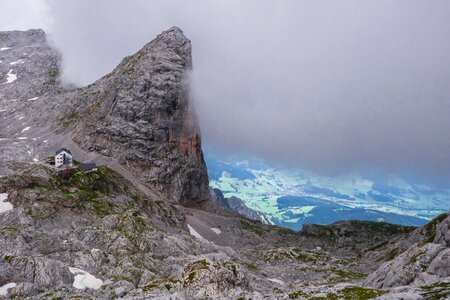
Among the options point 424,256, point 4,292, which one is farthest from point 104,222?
point 424,256

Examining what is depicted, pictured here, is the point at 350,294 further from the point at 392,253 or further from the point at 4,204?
the point at 392,253

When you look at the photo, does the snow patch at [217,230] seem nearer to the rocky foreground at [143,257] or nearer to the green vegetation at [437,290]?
the rocky foreground at [143,257]

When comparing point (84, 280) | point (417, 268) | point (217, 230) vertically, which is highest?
point (217, 230)

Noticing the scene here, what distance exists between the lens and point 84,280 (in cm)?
8844

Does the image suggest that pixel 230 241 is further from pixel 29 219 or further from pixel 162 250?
pixel 29 219

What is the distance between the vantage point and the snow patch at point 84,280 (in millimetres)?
85688

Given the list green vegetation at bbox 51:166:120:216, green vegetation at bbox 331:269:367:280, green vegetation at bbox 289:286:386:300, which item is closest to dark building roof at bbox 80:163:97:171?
green vegetation at bbox 51:166:120:216

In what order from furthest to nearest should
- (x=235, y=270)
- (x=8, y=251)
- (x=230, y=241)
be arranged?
(x=230, y=241), (x=8, y=251), (x=235, y=270)

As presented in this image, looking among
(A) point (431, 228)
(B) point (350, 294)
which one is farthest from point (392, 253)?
(B) point (350, 294)

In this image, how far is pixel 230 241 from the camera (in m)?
188

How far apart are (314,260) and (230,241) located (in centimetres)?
4528

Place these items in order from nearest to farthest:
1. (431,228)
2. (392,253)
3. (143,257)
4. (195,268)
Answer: (195,268) < (143,257) < (392,253) < (431,228)

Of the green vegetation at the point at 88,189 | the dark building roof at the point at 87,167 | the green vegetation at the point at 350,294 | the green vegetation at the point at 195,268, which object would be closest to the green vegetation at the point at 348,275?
the green vegetation at the point at 195,268

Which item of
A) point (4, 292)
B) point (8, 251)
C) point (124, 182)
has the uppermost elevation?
point (124, 182)
